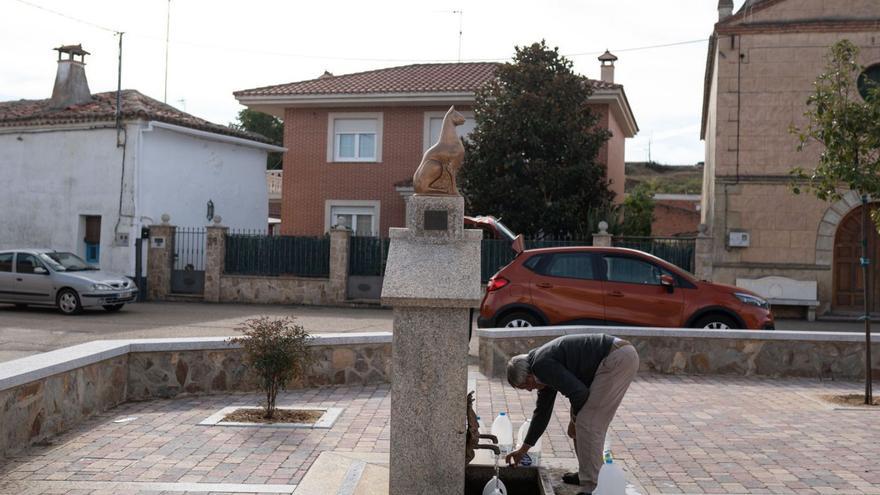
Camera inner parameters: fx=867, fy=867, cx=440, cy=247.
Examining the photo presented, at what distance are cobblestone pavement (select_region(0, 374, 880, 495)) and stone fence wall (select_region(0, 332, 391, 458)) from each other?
18 cm

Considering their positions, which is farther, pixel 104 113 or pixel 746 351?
pixel 104 113

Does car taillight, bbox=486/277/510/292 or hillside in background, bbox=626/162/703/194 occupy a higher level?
hillside in background, bbox=626/162/703/194

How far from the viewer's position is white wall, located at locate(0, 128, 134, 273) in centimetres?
2342

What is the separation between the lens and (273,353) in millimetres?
7785

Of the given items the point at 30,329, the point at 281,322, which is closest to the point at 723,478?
the point at 281,322

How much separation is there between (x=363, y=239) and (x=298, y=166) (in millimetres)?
6129

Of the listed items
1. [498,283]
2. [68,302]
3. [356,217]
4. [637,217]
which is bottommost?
[68,302]

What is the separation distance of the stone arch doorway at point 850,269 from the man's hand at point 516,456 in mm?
16627

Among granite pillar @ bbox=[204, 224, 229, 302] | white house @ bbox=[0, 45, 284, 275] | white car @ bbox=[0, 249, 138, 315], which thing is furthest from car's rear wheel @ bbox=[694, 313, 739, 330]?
white house @ bbox=[0, 45, 284, 275]

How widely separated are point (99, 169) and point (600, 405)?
20.9m

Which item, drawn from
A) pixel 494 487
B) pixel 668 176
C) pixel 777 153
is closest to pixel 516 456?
pixel 494 487

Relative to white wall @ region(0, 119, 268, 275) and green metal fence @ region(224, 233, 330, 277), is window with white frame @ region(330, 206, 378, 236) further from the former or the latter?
green metal fence @ region(224, 233, 330, 277)

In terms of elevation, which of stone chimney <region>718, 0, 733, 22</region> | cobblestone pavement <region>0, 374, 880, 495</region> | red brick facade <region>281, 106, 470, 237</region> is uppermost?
stone chimney <region>718, 0, 733, 22</region>

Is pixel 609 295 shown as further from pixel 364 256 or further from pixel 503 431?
pixel 364 256
